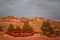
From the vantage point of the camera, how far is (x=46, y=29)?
643 cm

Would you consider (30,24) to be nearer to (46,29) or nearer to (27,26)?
(27,26)

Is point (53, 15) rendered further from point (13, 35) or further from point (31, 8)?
point (13, 35)

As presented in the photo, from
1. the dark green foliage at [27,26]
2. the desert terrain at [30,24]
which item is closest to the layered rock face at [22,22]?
the desert terrain at [30,24]

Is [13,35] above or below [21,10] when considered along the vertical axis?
below

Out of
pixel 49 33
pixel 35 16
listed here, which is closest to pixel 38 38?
pixel 49 33

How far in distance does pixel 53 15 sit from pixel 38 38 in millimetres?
1084

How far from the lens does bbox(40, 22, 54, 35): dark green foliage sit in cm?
638

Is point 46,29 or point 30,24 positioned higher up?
point 30,24

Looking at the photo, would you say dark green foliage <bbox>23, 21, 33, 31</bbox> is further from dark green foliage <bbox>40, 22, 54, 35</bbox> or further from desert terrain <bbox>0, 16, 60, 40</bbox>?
dark green foliage <bbox>40, 22, 54, 35</bbox>

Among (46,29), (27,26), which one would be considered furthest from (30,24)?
(46,29)

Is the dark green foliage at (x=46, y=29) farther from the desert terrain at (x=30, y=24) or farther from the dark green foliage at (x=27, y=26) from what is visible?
the dark green foliage at (x=27, y=26)

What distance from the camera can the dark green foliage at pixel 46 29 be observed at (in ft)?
20.9

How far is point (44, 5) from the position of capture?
6.50 meters

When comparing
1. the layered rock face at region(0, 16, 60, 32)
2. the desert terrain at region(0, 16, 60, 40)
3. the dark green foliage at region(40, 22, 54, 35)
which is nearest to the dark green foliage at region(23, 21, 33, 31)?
the desert terrain at region(0, 16, 60, 40)
